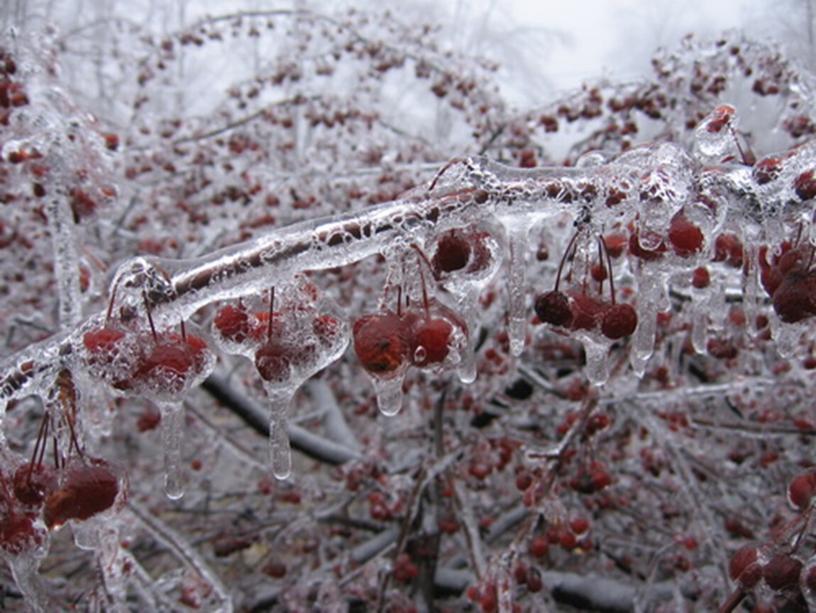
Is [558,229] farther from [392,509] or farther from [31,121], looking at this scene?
[31,121]

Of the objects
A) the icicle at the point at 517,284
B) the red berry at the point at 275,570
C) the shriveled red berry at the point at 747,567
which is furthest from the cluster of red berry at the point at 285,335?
the red berry at the point at 275,570

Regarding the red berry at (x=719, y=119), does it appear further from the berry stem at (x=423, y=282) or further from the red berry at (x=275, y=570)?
the red berry at (x=275, y=570)

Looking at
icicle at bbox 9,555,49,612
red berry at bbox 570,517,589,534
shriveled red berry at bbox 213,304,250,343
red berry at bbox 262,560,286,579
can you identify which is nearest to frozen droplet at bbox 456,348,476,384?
shriveled red berry at bbox 213,304,250,343

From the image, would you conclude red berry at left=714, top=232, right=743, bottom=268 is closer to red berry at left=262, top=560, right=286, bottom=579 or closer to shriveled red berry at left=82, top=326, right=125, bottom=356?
shriveled red berry at left=82, top=326, right=125, bottom=356

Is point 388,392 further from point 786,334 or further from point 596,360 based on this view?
point 786,334

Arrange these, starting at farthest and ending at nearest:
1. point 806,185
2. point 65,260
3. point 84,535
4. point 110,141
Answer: point 110,141 < point 65,260 < point 84,535 < point 806,185

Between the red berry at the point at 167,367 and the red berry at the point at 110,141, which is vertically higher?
the red berry at the point at 110,141

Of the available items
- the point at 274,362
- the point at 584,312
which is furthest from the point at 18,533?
the point at 584,312
